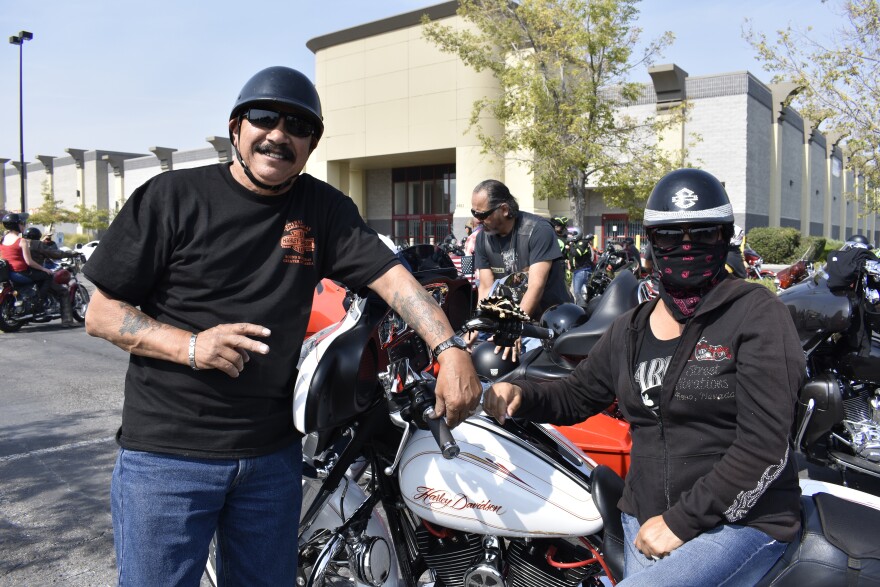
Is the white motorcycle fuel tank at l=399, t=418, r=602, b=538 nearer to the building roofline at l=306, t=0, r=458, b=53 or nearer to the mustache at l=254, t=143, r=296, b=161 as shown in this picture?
the mustache at l=254, t=143, r=296, b=161

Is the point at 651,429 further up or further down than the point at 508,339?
further down

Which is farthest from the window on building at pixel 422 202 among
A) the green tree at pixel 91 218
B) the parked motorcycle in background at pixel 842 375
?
the parked motorcycle in background at pixel 842 375

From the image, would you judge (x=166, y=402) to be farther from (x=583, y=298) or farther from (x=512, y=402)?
(x=583, y=298)

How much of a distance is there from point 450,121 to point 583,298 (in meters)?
20.1

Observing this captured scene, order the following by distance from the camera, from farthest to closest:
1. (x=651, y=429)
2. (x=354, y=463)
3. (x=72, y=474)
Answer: (x=72, y=474)
(x=354, y=463)
(x=651, y=429)

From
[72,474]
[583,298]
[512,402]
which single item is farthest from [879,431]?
[583,298]

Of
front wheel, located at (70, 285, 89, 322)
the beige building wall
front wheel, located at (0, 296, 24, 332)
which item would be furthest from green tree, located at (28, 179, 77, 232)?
front wheel, located at (0, 296, 24, 332)

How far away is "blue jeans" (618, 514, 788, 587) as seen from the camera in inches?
73.2

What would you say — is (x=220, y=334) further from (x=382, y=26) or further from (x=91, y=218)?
(x=91, y=218)

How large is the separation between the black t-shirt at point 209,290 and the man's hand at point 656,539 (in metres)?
1.11

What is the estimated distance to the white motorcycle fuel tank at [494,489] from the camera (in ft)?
7.69

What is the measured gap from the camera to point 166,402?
77.7 inches

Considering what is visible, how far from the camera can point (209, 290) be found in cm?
199

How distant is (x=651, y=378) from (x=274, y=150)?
1329 mm
